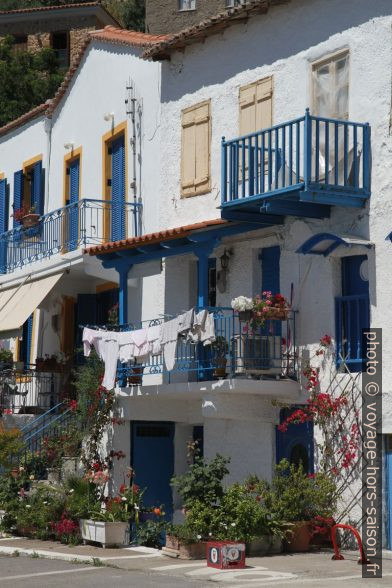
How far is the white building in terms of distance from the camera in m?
18.6

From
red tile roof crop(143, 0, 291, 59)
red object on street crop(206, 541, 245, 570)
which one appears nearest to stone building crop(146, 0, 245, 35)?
red tile roof crop(143, 0, 291, 59)

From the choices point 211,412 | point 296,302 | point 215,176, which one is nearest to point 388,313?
point 296,302

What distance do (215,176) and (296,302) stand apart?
3239mm

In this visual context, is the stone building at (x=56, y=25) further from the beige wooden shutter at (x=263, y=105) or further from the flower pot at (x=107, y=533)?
the flower pot at (x=107, y=533)

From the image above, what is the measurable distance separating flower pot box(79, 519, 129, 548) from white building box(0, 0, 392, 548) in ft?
7.35

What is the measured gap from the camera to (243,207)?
64.7 feet

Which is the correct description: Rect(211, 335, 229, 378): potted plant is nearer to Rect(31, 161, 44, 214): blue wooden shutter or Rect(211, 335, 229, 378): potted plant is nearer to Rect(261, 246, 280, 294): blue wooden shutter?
Rect(261, 246, 280, 294): blue wooden shutter

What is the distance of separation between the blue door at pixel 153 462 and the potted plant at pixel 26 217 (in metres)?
6.31

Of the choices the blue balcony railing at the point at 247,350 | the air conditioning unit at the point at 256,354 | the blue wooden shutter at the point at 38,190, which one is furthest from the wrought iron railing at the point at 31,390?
the air conditioning unit at the point at 256,354

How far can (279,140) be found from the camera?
20.0 metres

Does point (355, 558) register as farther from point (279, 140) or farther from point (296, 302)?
point (279, 140)

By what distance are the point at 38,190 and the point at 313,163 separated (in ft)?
37.5

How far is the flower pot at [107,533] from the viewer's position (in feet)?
64.3

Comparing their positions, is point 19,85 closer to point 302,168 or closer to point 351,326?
point 302,168
